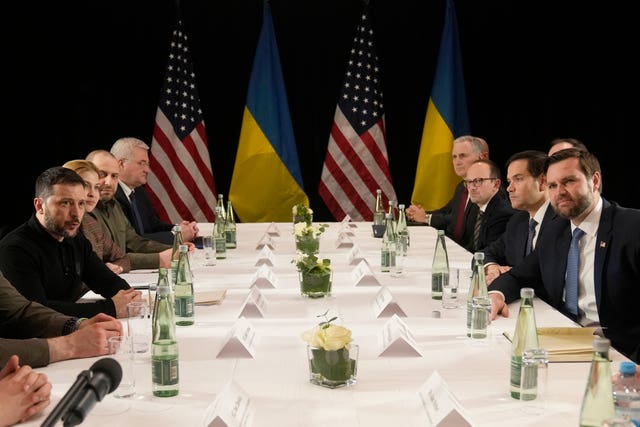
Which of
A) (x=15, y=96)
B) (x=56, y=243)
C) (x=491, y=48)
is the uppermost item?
(x=491, y=48)

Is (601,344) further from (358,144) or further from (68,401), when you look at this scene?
Answer: (358,144)

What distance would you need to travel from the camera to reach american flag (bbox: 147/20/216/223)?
6922 mm

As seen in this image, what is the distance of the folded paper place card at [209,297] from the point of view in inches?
119

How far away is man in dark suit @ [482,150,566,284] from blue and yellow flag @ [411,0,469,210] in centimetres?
255

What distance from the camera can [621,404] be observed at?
1642mm

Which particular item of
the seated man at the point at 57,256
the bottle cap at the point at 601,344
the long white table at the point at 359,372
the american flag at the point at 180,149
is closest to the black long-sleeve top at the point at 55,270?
the seated man at the point at 57,256

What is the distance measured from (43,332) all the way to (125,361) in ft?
2.51

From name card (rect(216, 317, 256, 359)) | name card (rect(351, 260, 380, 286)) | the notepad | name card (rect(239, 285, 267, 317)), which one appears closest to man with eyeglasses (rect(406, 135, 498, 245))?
name card (rect(351, 260, 380, 286))

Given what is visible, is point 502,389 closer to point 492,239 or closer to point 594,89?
point 492,239

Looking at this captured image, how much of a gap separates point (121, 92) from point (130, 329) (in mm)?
5474

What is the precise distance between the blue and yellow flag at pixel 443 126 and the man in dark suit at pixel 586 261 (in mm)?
3482

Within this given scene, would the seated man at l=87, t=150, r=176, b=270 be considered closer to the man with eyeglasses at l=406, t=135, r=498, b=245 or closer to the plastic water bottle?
the man with eyeglasses at l=406, t=135, r=498, b=245

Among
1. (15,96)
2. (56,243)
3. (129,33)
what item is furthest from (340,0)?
(56,243)

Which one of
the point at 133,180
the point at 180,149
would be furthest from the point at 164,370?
the point at 180,149
